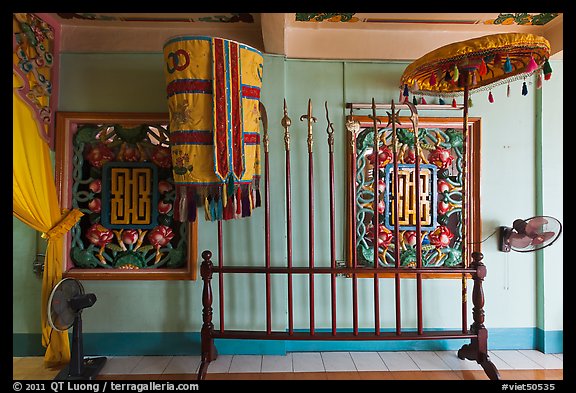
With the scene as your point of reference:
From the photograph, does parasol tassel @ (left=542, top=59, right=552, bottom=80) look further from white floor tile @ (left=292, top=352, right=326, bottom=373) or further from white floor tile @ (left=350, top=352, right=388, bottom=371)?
white floor tile @ (left=292, top=352, right=326, bottom=373)

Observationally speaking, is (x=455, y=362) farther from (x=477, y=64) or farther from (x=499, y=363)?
(x=477, y=64)

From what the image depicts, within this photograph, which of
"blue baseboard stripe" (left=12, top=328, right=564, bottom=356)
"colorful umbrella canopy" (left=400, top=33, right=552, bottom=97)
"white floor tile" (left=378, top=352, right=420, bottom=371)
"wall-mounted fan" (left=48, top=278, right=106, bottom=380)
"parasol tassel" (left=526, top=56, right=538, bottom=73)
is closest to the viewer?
"colorful umbrella canopy" (left=400, top=33, right=552, bottom=97)

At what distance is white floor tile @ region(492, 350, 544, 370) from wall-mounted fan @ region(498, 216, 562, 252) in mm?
730

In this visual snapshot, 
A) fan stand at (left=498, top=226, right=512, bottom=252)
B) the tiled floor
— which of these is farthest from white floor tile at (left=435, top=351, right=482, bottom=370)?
fan stand at (left=498, top=226, right=512, bottom=252)

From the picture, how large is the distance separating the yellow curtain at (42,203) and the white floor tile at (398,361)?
6.84ft

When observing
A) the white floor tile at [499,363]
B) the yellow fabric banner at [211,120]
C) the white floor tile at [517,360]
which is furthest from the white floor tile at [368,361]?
the yellow fabric banner at [211,120]

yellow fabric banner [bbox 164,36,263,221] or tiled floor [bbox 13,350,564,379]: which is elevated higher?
yellow fabric banner [bbox 164,36,263,221]

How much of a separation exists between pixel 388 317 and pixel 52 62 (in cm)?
294

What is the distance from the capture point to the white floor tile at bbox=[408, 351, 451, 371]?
7.37 ft

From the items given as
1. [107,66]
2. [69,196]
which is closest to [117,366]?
[69,196]

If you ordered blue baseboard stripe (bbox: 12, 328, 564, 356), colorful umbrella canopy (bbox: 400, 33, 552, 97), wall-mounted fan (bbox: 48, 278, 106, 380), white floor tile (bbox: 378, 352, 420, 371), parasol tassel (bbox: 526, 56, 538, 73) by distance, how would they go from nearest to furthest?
colorful umbrella canopy (bbox: 400, 33, 552, 97), parasol tassel (bbox: 526, 56, 538, 73), wall-mounted fan (bbox: 48, 278, 106, 380), white floor tile (bbox: 378, 352, 420, 371), blue baseboard stripe (bbox: 12, 328, 564, 356)

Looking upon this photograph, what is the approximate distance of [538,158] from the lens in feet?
8.28

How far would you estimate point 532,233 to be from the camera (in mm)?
2346

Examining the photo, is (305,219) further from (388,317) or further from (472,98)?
(472,98)
